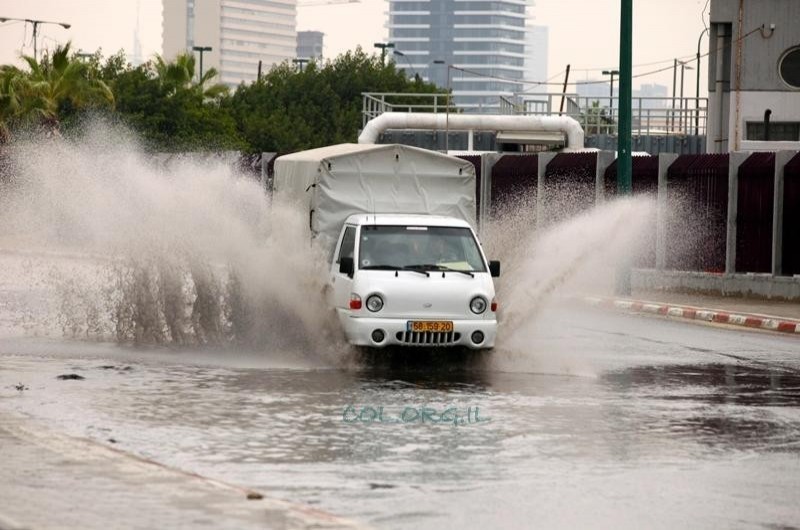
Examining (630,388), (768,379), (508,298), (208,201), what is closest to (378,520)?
(630,388)

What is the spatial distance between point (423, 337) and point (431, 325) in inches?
6.0

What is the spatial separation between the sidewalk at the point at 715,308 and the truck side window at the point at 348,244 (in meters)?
8.51

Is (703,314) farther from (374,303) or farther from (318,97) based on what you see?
(318,97)

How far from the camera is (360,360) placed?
58.4ft

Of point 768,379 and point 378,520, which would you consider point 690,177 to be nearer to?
point 768,379

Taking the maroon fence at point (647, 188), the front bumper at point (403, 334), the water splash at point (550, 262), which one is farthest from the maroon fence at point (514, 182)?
the front bumper at point (403, 334)

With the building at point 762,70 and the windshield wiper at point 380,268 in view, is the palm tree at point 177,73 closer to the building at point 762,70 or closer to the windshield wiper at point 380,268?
the building at point 762,70

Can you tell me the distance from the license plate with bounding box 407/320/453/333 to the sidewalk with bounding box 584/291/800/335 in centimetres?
913

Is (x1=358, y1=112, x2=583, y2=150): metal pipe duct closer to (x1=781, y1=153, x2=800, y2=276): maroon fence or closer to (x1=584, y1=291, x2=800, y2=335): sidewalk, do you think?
(x1=584, y1=291, x2=800, y2=335): sidewalk

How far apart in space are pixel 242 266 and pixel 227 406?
6435 millimetres

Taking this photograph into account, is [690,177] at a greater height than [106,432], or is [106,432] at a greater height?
[690,177]

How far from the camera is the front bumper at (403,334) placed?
56.7ft

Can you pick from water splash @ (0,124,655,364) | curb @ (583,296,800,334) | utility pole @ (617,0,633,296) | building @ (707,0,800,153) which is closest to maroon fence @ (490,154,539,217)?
utility pole @ (617,0,633,296)

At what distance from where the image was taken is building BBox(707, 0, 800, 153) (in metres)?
47.7
